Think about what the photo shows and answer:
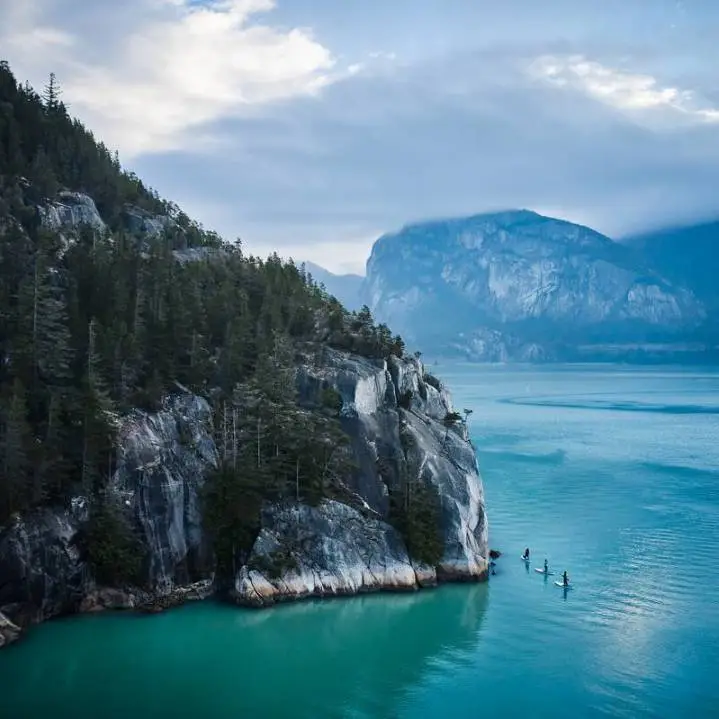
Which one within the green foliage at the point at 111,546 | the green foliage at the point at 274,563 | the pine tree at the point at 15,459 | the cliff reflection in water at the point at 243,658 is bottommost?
the cliff reflection in water at the point at 243,658

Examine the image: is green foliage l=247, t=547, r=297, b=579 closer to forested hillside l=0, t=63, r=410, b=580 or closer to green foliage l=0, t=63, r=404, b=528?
green foliage l=0, t=63, r=404, b=528

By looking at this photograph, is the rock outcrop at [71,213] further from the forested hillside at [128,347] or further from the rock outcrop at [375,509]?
the rock outcrop at [375,509]

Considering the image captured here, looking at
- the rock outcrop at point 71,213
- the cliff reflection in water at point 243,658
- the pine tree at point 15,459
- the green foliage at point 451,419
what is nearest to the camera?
the cliff reflection in water at point 243,658

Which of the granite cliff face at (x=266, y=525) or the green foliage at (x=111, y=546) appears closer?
the granite cliff face at (x=266, y=525)

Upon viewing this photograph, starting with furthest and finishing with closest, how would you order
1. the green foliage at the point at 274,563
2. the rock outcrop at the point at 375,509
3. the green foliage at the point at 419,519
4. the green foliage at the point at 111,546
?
the green foliage at the point at 419,519 → the rock outcrop at the point at 375,509 → the green foliage at the point at 274,563 → the green foliage at the point at 111,546

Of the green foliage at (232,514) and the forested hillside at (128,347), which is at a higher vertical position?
the forested hillside at (128,347)

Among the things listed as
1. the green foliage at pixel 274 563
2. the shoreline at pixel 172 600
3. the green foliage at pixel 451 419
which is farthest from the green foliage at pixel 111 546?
the green foliage at pixel 451 419
